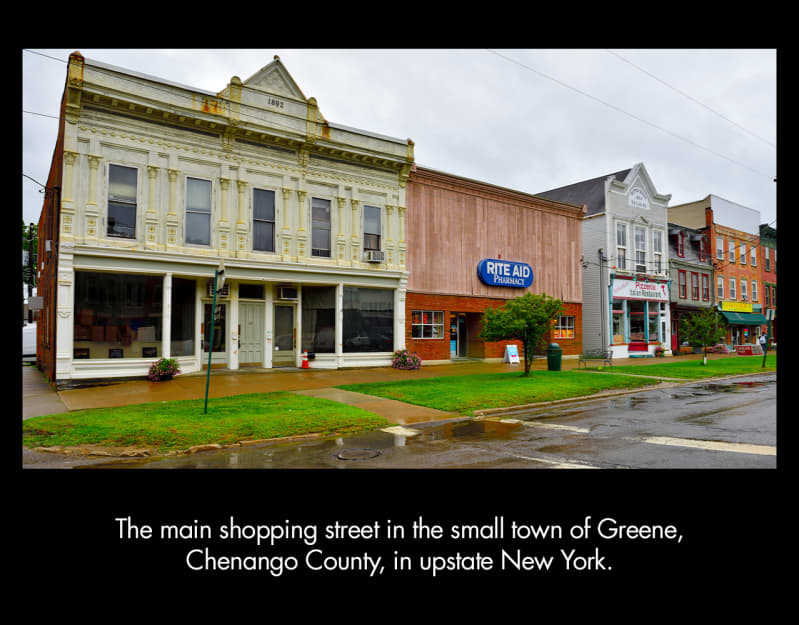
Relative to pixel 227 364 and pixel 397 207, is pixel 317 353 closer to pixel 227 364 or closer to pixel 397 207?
pixel 227 364

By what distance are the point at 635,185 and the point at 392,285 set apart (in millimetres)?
21127

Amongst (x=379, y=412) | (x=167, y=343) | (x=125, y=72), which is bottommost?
(x=379, y=412)

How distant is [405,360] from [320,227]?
660 cm

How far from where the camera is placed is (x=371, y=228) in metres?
22.4

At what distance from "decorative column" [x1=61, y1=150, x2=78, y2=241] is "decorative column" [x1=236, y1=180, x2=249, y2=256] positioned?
515 cm

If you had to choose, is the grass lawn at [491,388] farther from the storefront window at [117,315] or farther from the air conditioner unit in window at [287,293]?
the storefront window at [117,315]

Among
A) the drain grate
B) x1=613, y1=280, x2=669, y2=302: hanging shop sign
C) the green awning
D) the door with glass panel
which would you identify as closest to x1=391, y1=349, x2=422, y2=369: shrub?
the door with glass panel

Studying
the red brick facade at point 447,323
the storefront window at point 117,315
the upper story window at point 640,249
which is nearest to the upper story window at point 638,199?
the upper story window at point 640,249

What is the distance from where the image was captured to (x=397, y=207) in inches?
903

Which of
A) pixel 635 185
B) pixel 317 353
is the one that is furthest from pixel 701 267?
pixel 317 353

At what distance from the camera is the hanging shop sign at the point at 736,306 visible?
41.3 meters

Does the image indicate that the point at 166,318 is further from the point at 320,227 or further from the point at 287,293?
the point at 320,227

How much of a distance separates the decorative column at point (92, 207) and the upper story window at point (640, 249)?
1224 inches

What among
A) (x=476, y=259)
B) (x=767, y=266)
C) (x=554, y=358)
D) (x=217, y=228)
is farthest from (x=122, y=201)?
(x=767, y=266)
